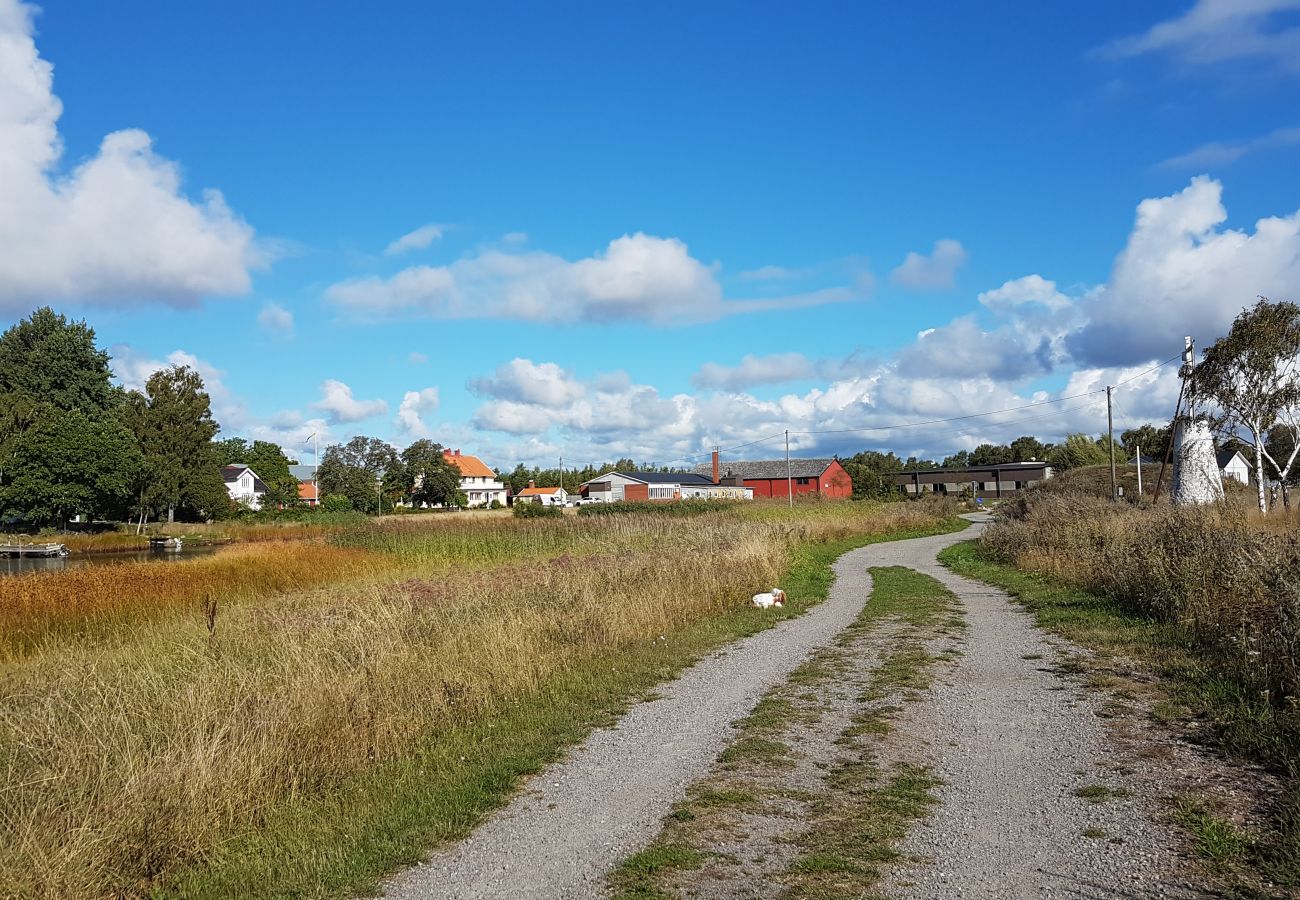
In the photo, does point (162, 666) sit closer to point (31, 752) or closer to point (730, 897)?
point (31, 752)

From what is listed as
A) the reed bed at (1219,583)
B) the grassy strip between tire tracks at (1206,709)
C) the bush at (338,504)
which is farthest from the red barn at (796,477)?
the grassy strip between tire tracks at (1206,709)

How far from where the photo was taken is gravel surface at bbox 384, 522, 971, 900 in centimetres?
477

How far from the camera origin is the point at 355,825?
564cm

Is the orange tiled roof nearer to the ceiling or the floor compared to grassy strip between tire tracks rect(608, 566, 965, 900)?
nearer to the ceiling

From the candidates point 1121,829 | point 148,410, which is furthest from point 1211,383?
point 148,410

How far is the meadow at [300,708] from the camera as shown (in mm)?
5098

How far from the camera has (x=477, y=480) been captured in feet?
445

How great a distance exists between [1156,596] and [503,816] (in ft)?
36.4

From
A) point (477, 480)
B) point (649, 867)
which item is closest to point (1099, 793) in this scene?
point (649, 867)

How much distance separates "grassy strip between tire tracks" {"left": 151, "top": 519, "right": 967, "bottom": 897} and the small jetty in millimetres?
45157

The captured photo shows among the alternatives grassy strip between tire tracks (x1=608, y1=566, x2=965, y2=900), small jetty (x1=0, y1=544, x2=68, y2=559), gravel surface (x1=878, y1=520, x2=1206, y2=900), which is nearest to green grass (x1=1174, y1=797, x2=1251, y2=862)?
gravel surface (x1=878, y1=520, x2=1206, y2=900)

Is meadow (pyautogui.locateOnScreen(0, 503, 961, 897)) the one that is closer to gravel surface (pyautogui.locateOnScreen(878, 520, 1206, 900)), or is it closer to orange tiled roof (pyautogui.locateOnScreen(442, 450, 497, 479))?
gravel surface (pyautogui.locateOnScreen(878, 520, 1206, 900))

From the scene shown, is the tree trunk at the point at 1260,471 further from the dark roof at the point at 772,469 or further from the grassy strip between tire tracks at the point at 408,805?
the dark roof at the point at 772,469

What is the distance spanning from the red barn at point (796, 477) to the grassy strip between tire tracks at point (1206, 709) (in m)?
73.0
